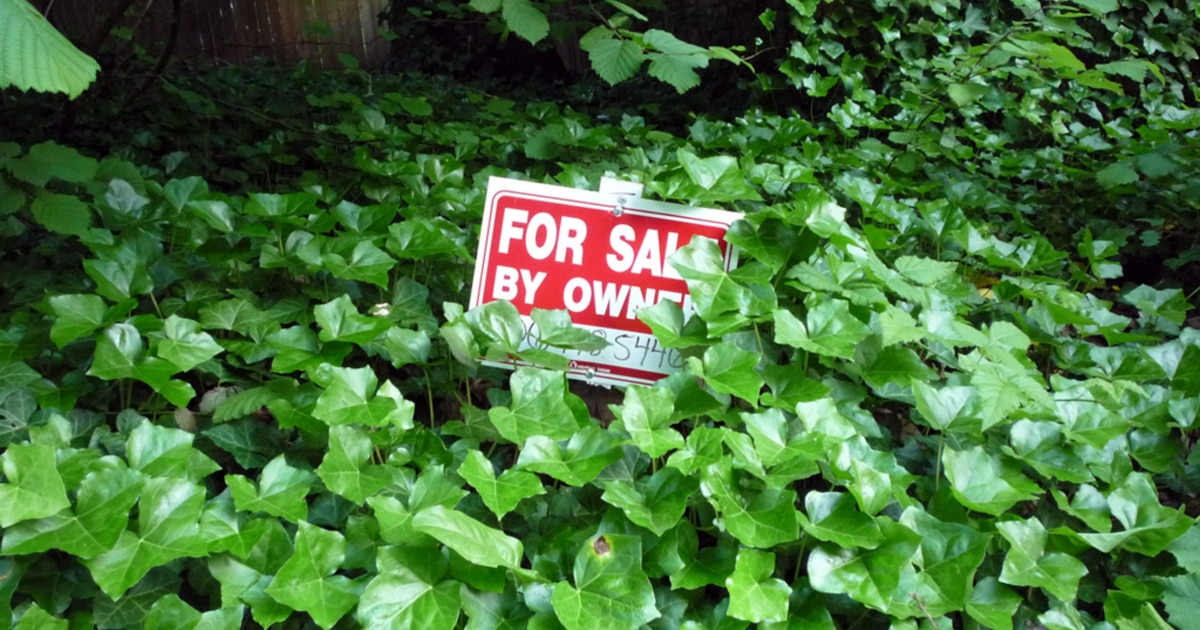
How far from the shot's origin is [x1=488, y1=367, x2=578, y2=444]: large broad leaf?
1.14m

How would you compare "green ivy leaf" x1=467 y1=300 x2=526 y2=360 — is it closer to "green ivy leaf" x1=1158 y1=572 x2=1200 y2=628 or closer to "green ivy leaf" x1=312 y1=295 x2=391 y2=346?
"green ivy leaf" x1=312 y1=295 x2=391 y2=346

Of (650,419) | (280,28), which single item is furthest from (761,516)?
(280,28)

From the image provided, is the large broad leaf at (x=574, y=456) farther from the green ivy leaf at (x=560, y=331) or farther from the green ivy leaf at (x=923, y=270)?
the green ivy leaf at (x=923, y=270)

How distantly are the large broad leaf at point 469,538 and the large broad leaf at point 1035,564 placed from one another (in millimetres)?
653

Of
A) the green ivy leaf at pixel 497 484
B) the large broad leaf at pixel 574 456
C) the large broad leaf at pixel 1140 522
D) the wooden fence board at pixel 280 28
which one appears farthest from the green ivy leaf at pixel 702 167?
the wooden fence board at pixel 280 28

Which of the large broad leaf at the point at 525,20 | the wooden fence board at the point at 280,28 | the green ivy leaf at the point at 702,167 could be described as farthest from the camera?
the wooden fence board at the point at 280,28

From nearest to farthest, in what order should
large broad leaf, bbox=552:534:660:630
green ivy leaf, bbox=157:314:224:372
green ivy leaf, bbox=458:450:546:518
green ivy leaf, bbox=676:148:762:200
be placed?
large broad leaf, bbox=552:534:660:630
green ivy leaf, bbox=458:450:546:518
green ivy leaf, bbox=157:314:224:372
green ivy leaf, bbox=676:148:762:200

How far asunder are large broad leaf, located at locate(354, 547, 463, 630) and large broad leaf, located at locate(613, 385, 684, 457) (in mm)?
311

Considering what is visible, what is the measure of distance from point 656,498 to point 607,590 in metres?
0.15

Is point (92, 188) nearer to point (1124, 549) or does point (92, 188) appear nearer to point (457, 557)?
point (457, 557)

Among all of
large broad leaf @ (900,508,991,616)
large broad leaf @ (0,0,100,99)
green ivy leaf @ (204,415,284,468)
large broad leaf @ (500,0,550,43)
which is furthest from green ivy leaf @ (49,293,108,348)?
large broad leaf @ (900,508,991,616)

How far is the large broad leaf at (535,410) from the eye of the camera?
1.14m

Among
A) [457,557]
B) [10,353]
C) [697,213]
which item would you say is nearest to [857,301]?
[697,213]

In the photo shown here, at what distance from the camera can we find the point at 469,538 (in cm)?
94
